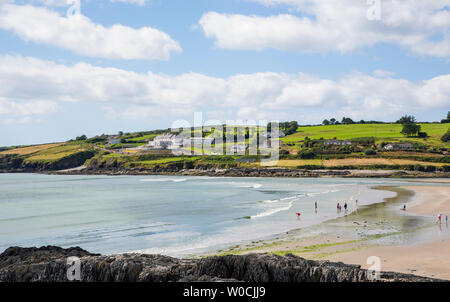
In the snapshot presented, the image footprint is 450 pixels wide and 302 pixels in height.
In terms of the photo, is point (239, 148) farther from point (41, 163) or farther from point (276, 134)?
point (41, 163)

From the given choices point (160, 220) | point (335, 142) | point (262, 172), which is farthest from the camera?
point (335, 142)

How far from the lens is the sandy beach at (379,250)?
17.4m

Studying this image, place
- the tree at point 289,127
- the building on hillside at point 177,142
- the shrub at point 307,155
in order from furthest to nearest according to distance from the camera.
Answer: the tree at point 289,127 → the building on hillside at point 177,142 → the shrub at point 307,155

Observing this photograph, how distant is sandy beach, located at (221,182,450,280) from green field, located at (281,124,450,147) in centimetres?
9989

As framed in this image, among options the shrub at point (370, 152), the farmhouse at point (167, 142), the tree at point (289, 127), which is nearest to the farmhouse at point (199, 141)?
the farmhouse at point (167, 142)

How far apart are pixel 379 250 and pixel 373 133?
12117 centimetres

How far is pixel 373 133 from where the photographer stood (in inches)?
5246

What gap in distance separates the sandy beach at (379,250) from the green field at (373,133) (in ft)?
328

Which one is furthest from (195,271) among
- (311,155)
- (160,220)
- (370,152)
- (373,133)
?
(373,133)

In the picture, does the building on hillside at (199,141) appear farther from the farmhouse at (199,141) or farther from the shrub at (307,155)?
the shrub at (307,155)

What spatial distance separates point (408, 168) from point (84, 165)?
10622 cm

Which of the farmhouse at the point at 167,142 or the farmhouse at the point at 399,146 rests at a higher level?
the farmhouse at the point at 167,142
